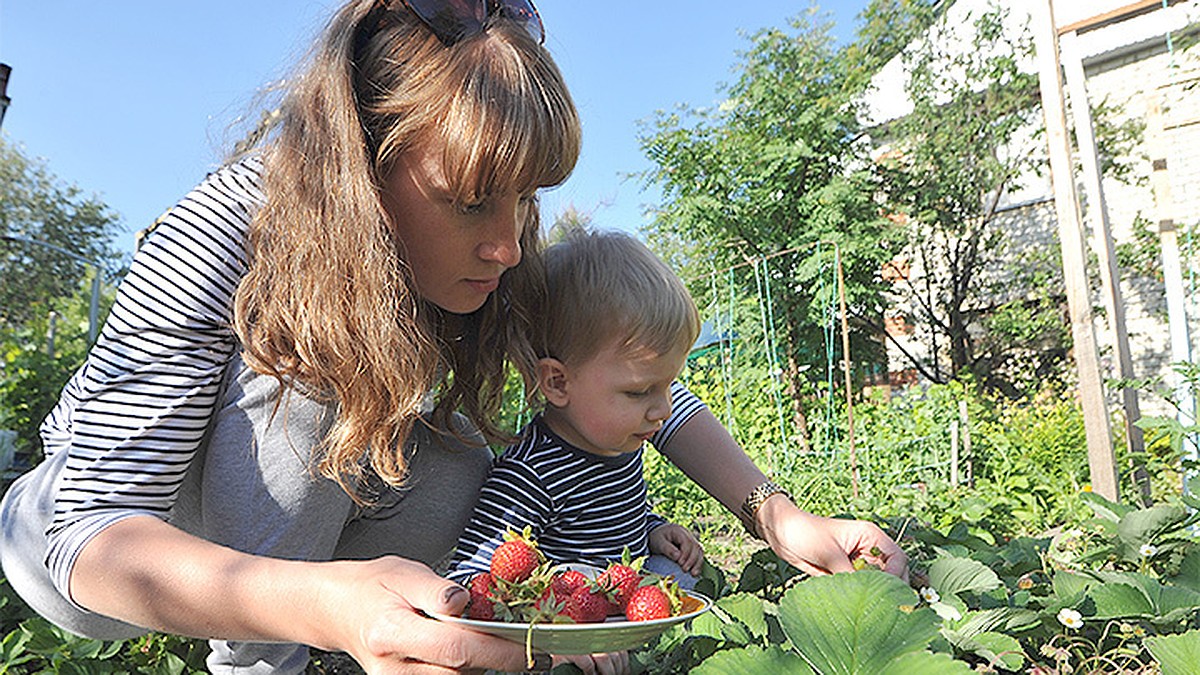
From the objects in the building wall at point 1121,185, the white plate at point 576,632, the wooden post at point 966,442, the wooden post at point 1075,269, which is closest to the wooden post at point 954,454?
the wooden post at point 966,442

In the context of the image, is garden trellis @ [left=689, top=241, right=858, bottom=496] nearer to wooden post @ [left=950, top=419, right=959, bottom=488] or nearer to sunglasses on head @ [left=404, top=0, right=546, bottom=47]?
wooden post @ [left=950, top=419, right=959, bottom=488]

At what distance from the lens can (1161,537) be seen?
1517 millimetres

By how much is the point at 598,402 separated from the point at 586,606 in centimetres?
73

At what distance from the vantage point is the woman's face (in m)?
1.31

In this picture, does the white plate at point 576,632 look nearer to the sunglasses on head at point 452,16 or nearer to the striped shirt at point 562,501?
the striped shirt at point 562,501

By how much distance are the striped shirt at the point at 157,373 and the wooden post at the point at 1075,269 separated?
3251mm

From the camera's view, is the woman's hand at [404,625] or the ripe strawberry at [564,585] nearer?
the woman's hand at [404,625]

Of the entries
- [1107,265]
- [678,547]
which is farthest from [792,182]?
[678,547]

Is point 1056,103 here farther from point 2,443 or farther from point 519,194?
point 2,443

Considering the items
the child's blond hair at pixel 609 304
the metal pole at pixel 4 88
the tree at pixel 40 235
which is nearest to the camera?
the child's blond hair at pixel 609 304

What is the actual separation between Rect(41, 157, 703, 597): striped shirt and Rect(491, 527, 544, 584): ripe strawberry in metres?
0.49

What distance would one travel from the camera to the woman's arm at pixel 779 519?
142 cm

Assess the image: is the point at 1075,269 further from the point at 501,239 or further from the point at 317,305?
the point at 317,305

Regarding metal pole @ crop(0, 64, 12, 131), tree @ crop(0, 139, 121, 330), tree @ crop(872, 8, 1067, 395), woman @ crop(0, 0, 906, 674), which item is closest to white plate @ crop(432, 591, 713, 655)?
woman @ crop(0, 0, 906, 674)
